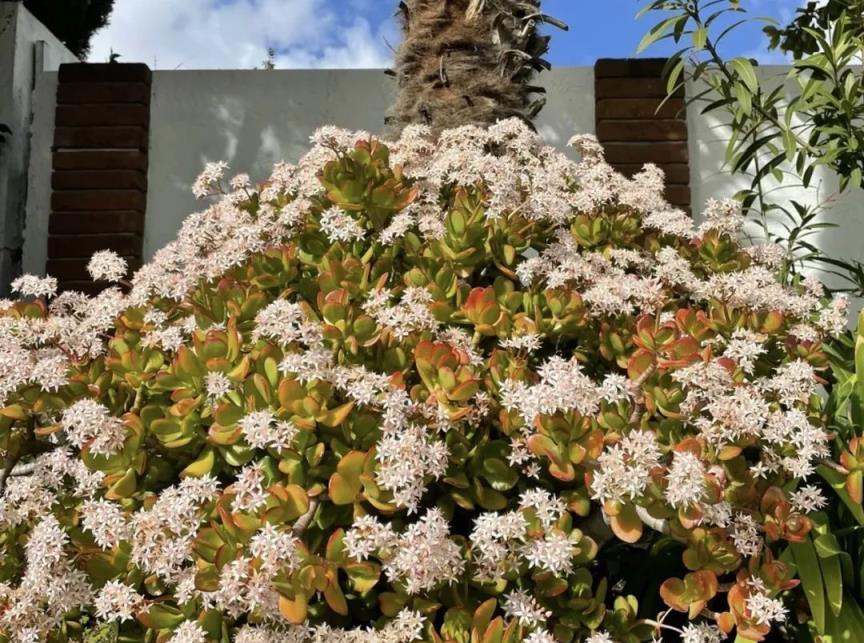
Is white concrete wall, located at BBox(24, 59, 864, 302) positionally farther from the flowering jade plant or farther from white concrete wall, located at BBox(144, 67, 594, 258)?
the flowering jade plant

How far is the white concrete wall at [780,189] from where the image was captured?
15.7ft

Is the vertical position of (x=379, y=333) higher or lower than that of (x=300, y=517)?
higher

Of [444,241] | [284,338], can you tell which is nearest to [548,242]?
[444,241]

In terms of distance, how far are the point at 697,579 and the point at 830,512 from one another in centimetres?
75

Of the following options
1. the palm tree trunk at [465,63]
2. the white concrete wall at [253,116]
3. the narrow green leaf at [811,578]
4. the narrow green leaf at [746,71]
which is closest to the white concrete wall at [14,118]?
the white concrete wall at [253,116]

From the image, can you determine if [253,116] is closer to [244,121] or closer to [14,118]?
[244,121]

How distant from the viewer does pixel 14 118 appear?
5.07 metres

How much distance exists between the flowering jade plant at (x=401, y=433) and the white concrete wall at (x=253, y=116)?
329cm

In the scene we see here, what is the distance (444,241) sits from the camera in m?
1.63

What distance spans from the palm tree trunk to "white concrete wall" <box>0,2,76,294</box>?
3.26 m

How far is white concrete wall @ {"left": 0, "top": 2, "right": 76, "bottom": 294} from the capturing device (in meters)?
5.02

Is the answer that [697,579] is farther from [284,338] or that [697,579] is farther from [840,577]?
[284,338]

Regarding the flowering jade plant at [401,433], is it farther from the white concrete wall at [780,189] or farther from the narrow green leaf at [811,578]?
the white concrete wall at [780,189]

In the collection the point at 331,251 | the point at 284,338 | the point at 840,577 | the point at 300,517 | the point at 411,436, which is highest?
the point at 331,251
